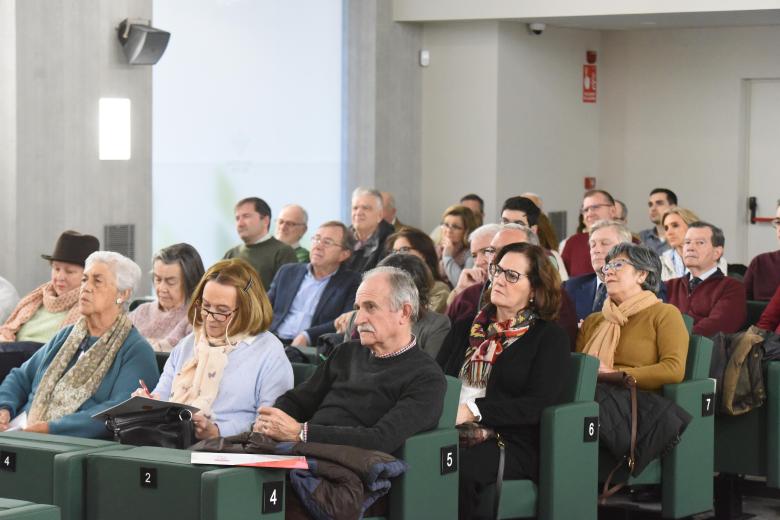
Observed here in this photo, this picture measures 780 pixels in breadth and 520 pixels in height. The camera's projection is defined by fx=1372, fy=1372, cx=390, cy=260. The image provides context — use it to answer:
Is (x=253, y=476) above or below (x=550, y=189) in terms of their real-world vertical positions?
below

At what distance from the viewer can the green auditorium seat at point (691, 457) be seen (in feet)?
18.1

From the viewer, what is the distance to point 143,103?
8758mm

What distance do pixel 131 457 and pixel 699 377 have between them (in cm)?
271

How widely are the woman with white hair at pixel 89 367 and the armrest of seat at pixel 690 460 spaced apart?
6.84 feet

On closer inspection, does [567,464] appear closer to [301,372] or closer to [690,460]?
[690,460]

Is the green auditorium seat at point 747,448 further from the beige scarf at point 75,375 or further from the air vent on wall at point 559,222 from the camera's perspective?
the air vent on wall at point 559,222

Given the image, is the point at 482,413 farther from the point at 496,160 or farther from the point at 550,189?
the point at 550,189

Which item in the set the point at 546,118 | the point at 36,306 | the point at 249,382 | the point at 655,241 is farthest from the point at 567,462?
the point at 546,118

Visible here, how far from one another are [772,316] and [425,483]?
2.94m

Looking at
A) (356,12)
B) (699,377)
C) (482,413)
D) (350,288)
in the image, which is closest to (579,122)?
(356,12)

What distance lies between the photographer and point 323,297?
7215 millimetres

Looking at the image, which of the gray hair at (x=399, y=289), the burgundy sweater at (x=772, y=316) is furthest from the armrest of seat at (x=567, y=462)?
the burgundy sweater at (x=772, y=316)

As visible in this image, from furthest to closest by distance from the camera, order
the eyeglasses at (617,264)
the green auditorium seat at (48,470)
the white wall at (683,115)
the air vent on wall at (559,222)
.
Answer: the white wall at (683,115), the air vent on wall at (559,222), the eyeglasses at (617,264), the green auditorium seat at (48,470)

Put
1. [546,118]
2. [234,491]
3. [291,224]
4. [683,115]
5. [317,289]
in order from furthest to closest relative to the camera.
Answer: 1. [683,115]
2. [546,118]
3. [291,224]
4. [317,289]
5. [234,491]
